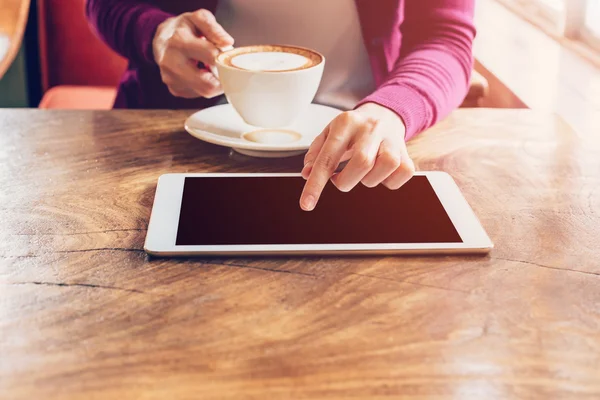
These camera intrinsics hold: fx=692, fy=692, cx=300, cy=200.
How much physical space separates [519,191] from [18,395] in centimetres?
51

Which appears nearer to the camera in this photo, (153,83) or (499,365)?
(499,365)

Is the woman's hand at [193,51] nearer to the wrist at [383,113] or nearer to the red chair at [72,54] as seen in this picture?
the wrist at [383,113]

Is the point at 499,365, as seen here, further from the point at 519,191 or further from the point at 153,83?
the point at 153,83

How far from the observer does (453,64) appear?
0.96 m

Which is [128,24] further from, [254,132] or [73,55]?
[73,55]

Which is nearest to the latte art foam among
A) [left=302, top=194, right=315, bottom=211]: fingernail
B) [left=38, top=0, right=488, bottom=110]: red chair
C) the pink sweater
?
the pink sweater

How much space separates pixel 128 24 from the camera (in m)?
1.04

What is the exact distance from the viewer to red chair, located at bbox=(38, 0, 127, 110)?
1.86 meters

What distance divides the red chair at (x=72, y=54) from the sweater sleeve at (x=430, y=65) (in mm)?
1042

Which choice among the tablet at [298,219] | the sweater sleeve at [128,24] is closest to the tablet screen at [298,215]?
the tablet at [298,219]

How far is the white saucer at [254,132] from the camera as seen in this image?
2.52 ft

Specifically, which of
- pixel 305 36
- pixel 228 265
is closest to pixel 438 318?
pixel 228 265

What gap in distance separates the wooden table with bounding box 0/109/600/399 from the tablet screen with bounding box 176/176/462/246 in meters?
0.03

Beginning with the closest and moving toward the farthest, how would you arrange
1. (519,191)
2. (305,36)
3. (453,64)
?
1. (519,191)
2. (453,64)
3. (305,36)
